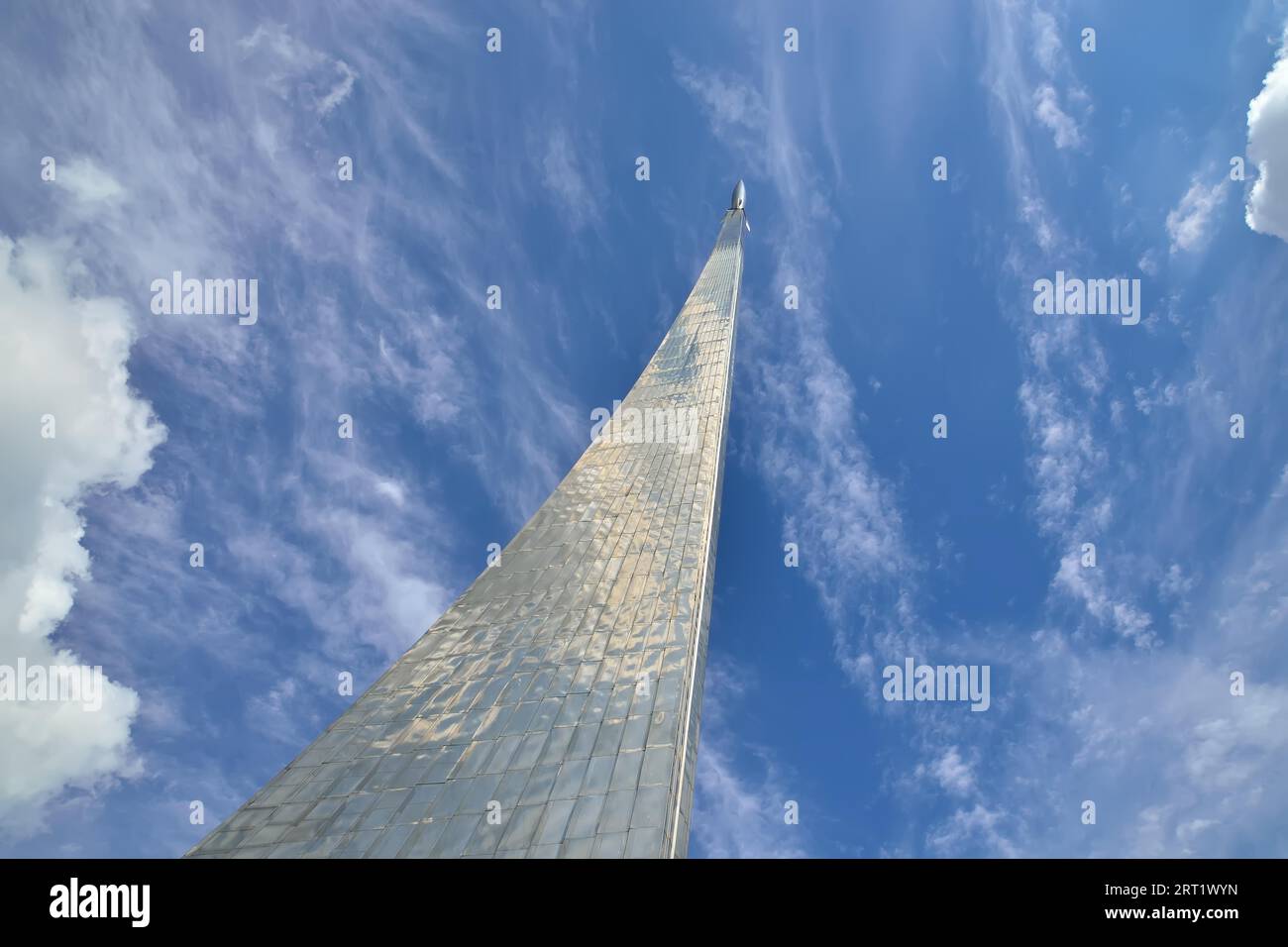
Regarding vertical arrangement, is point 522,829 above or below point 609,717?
below

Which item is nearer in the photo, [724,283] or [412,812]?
[412,812]
